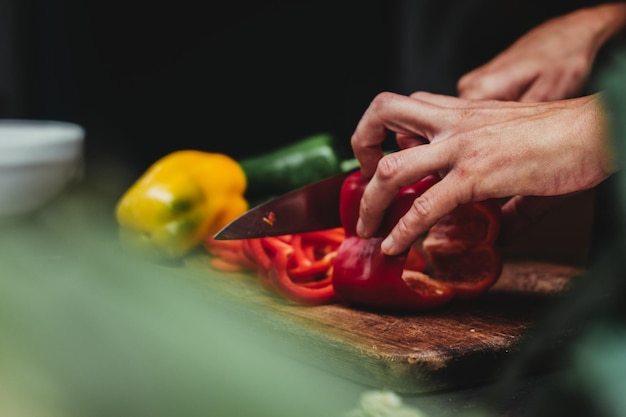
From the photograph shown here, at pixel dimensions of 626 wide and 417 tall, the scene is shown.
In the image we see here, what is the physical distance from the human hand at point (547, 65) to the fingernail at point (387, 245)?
0.47 metres

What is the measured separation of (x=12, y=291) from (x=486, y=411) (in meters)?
0.69

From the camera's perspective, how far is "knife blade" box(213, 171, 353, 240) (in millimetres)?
1192

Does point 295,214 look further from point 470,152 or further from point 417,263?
point 470,152

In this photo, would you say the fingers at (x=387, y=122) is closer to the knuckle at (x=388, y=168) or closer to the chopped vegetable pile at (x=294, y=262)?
the knuckle at (x=388, y=168)

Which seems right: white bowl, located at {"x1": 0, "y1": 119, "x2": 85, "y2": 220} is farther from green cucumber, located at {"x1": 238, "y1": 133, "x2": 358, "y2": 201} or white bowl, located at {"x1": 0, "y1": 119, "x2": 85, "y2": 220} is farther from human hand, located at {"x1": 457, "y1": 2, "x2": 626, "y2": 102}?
human hand, located at {"x1": 457, "y1": 2, "x2": 626, "y2": 102}

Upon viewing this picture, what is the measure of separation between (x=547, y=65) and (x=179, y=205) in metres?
0.77

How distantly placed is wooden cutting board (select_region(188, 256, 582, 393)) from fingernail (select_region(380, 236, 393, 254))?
101 millimetres

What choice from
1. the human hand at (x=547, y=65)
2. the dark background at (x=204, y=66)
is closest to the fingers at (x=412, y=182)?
the human hand at (x=547, y=65)

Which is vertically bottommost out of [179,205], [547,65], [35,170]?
[179,205]

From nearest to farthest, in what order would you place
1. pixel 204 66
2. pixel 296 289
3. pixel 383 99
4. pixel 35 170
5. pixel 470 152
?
1. pixel 470 152
2. pixel 383 99
3. pixel 296 289
4. pixel 35 170
5. pixel 204 66

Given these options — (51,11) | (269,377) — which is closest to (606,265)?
(269,377)

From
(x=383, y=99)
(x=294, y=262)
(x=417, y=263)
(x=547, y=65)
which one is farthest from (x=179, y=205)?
(x=547, y=65)

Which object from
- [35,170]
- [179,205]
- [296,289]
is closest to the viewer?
[296,289]

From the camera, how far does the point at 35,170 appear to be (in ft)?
4.68
